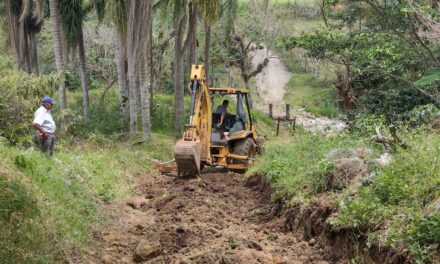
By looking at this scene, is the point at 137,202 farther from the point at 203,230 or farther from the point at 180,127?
the point at 180,127

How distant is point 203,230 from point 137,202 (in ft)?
11.1

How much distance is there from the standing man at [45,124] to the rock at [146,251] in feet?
13.8

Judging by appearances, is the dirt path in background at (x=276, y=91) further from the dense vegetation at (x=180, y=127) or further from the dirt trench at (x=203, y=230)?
the dirt trench at (x=203, y=230)

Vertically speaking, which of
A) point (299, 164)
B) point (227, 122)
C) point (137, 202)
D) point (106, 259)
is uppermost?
point (227, 122)

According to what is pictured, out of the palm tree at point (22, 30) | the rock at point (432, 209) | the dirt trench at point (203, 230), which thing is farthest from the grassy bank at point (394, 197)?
the palm tree at point (22, 30)

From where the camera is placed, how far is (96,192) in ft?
37.6

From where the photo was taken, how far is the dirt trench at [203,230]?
25.1 feet

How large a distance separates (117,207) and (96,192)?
612 mm

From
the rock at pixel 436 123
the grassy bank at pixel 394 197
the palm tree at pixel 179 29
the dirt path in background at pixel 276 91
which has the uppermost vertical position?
the palm tree at pixel 179 29

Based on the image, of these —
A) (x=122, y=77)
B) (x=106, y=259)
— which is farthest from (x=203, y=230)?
(x=122, y=77)

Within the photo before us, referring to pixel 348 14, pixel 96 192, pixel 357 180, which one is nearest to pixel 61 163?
pixel 96 192

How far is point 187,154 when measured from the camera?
13.0 meters

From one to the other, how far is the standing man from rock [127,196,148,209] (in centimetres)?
205

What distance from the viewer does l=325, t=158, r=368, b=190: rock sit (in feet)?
29.0
